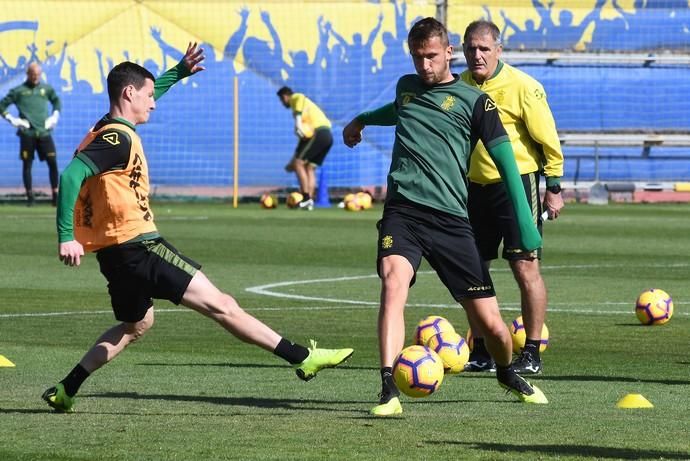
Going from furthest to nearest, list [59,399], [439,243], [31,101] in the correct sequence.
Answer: [31,101], [439,243], [59,399]

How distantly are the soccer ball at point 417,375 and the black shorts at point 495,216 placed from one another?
2269 mm

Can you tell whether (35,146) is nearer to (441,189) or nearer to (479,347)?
(479,347)

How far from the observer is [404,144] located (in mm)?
8312

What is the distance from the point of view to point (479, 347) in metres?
10.3

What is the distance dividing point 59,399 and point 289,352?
1179 millimetres

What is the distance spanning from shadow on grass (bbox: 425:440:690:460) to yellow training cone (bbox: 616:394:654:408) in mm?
1446

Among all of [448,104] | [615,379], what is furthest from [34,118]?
[448,104]

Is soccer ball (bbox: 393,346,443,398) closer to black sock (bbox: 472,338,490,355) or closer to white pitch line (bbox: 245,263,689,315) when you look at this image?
black sock (bbox: 472,338,490,355)

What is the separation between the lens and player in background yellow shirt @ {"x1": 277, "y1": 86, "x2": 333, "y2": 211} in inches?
1247

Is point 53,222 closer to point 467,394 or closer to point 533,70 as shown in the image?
point 533,70

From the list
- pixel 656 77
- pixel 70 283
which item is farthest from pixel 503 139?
pixel 656 77

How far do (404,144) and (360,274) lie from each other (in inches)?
356

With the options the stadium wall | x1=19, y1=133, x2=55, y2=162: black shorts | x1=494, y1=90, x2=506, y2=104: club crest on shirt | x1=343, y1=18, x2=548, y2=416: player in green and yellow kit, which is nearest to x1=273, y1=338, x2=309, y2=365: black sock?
x1=343, y1=18, x2=548, y2=416: player in green and yellow kit

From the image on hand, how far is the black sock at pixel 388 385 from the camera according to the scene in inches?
308
